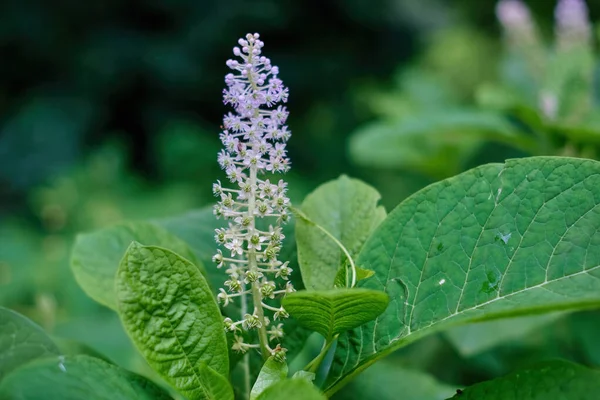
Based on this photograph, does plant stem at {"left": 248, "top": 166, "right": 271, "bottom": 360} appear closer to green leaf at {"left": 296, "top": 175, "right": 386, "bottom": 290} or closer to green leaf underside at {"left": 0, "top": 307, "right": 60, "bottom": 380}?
green leaf at {"left": 296, "top": 175, "right": 386, "bottom": 290}

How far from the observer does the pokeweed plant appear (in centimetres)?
104

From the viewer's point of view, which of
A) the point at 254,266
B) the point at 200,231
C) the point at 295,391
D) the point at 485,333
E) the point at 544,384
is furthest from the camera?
the point at 485,333

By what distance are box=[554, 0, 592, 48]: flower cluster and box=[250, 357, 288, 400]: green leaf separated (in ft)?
7.09

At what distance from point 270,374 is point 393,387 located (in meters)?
0.56

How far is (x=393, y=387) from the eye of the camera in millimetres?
1584

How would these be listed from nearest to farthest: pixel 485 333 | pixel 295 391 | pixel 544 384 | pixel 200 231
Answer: pixel 295 391 → pixel 544 384 → pixel 200 231 → pixel 485 333

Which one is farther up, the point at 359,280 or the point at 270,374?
the point at 359,280

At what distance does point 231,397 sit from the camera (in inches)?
43.2

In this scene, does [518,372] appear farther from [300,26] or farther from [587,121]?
[300,26]

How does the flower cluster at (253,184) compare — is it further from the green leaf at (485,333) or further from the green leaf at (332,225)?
the green leaf at (485,333)

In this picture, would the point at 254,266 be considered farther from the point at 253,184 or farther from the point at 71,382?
the point at 71,382

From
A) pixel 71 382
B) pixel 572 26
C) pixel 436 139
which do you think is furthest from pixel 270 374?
pixel 572 26

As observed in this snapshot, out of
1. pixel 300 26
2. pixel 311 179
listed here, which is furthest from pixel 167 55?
pixel 311 179

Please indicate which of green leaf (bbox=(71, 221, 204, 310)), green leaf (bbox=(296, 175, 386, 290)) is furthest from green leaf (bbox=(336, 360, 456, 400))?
green leaf (bbox=(71, 221, 204, 310))
